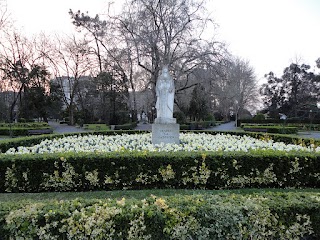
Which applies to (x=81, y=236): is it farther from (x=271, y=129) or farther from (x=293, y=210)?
(x=271, y=129)

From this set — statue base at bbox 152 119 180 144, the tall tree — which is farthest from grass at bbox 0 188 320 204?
Answer: the tall tree

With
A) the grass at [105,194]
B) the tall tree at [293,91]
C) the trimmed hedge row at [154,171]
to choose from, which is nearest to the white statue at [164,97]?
the trimmed hedge row at [154,171]

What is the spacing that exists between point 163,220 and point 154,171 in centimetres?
298

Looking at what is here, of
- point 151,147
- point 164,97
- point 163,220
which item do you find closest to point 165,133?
point 164,97

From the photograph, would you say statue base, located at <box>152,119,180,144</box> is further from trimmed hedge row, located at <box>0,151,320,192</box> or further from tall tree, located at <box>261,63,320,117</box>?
tall tree, located at <box>261,63,320,117</box>

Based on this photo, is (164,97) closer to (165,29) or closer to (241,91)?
(165,29)

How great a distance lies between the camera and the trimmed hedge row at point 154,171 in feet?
18.4

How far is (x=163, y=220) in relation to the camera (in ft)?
8.90

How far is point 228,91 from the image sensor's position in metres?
42.5

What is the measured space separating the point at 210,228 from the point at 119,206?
1063 mm

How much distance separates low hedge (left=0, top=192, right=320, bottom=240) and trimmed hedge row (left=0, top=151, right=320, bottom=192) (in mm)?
2693

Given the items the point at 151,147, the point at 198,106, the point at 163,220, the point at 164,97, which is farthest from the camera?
the point at 198,106

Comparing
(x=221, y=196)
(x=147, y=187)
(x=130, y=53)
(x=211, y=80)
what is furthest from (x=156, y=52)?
(x=221, y=196)

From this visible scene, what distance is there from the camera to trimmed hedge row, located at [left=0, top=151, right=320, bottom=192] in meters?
5.61
